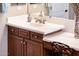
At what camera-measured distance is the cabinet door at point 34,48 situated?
6.66 ft

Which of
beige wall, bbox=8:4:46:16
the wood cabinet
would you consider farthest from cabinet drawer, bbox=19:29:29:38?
beige wall, bbox=8:4:46:16

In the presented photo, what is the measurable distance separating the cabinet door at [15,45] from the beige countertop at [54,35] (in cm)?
17

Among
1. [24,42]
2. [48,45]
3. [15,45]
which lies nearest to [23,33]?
[24,42]

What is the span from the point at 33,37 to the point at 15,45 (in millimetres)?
327

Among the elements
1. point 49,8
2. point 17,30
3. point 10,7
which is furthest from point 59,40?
point 10,7

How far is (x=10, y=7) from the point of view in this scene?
2.14 m

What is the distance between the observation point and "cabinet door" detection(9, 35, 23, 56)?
7.20 feet

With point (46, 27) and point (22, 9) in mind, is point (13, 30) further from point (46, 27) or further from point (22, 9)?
point (46, 27)

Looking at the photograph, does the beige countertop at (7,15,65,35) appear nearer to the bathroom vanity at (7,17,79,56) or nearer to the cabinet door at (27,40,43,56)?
the bathroom vanity at (7,17,79,56)

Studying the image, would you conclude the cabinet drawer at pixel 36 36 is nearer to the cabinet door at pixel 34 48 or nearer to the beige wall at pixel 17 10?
the cabinet door at pixel 34 48

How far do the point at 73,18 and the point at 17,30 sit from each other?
69cm

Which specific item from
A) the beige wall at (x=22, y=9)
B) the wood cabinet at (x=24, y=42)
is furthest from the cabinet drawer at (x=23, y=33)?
the beige wall at (x=22, y=9)

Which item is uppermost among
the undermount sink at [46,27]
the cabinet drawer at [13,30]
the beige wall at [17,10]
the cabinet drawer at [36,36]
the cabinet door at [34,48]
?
the beige wall at [17,10]

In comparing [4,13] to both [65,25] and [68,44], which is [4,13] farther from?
[68,44]
